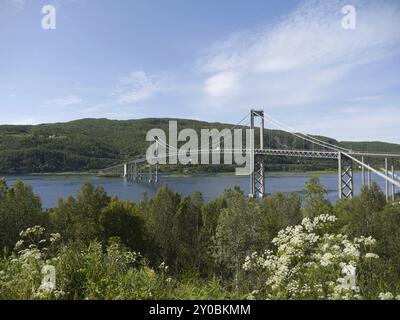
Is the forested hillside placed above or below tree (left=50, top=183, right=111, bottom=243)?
above

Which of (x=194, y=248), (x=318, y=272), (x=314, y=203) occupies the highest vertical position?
(x=318, y=272)

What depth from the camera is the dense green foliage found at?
3.30 m

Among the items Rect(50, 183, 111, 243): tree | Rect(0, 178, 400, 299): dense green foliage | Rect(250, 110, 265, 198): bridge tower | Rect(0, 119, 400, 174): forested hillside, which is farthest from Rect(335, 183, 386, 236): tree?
Rect(0, 119, 400, 174): forested hillside

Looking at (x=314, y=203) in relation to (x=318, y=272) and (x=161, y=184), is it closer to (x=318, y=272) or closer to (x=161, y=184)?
(x=318, y=272)

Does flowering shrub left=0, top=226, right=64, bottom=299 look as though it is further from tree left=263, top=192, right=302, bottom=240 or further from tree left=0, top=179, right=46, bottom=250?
tree left=263, top=192, right=302, bottom=240

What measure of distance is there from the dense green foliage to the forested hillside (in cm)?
5291

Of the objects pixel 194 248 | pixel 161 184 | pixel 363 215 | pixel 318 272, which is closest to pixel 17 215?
pixel 194 248

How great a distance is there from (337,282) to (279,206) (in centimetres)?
1998

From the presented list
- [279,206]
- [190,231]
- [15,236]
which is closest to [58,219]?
[15,236]

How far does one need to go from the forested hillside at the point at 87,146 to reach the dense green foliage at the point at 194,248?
52.9m

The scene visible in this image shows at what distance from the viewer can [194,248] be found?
18641 mm

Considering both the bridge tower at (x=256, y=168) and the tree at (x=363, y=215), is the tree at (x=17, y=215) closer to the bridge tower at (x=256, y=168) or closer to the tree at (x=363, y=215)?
the tree at (x=363, y=215)

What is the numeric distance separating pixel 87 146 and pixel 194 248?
11434cm
